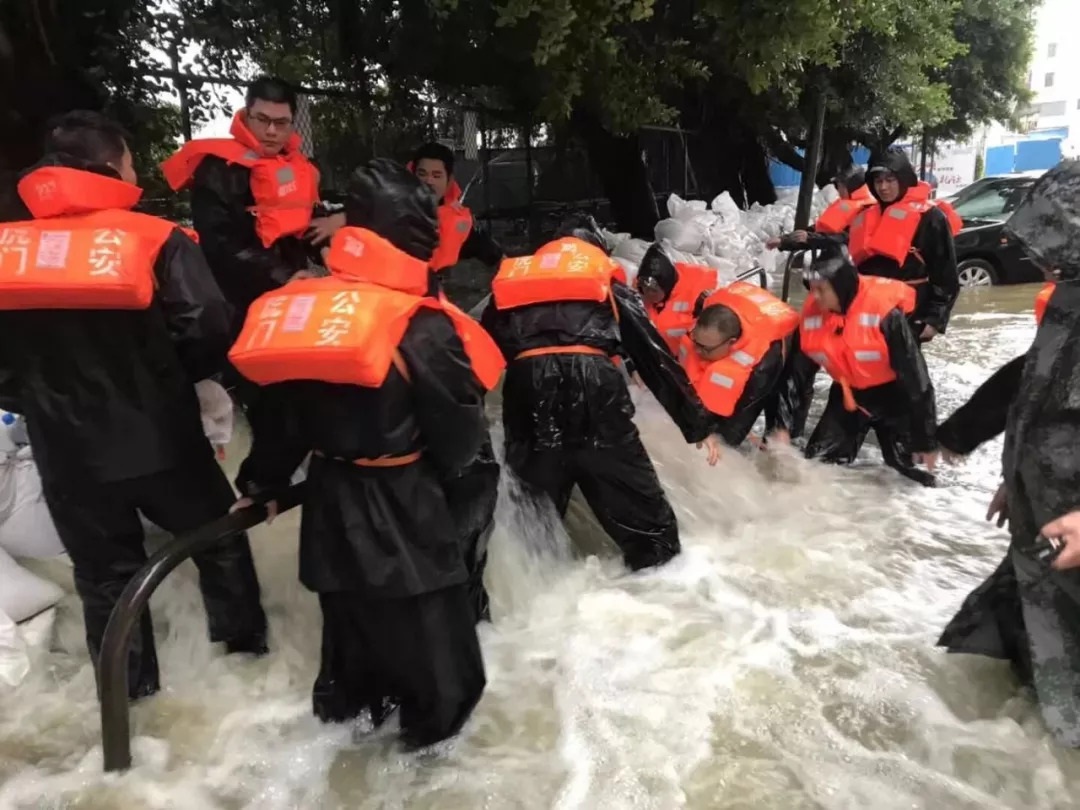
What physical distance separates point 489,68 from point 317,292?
6.11 m

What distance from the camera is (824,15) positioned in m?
6.64

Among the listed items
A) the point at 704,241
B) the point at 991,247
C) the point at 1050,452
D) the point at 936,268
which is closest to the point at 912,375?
the point at 936,268

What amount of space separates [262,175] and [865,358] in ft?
10.5

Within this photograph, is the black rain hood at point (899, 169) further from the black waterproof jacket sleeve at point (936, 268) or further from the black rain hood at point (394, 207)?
the black rain hood at point (394, 207)

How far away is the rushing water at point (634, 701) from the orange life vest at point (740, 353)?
0.73 m

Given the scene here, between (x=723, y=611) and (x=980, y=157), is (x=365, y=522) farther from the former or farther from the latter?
(x=980, y=157)

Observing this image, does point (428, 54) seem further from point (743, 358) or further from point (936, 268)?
point (936, 268)

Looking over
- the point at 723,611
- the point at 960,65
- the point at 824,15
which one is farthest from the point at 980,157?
the point at 723,611

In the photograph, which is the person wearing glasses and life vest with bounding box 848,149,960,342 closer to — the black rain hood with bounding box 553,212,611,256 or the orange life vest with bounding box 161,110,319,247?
the black rain hood with bounding box 553,212,611,256

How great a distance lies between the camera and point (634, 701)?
3.29m

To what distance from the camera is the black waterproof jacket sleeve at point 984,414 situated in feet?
9.60

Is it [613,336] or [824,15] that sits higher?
[824,15]

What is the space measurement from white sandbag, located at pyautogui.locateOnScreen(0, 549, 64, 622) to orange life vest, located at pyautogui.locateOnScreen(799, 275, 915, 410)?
13.2 feet

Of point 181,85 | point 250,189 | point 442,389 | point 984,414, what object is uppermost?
point 181,85
